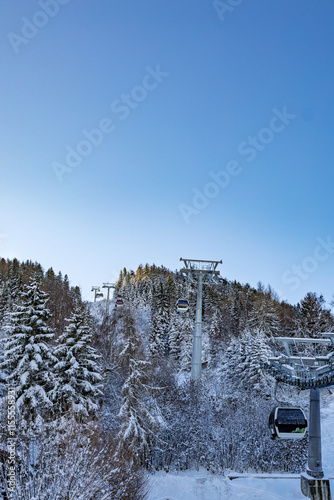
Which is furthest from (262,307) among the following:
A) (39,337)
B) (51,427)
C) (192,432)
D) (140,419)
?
(51,427)

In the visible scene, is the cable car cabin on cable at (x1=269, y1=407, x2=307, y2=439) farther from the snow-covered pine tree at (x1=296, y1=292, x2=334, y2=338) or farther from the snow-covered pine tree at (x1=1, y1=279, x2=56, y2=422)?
the snow-covered pine tree at (x1=296, y1=292, x2=334, y2=338)

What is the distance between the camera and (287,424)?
12.7 m

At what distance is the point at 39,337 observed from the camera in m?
18.9

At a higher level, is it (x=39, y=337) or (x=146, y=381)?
(x=39, y=337)

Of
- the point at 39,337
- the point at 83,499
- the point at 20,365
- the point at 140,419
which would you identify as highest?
the point at 39,337

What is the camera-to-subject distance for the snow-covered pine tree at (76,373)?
17.5 meters

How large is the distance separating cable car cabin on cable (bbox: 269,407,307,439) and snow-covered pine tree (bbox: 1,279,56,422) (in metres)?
11.0

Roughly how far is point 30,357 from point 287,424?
534 inches

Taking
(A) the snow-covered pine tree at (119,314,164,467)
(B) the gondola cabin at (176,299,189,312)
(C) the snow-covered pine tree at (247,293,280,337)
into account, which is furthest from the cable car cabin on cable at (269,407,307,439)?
(C) the snow-covered pine tree at (247,293,280,337)

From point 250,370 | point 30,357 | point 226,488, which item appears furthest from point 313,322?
point 30,357

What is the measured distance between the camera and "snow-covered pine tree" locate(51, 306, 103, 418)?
17.5 metres

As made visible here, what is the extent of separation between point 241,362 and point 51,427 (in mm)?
22282

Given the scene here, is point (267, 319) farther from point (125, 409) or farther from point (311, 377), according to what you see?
point (311, 377)

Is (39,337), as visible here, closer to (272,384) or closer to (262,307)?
(272,384)
